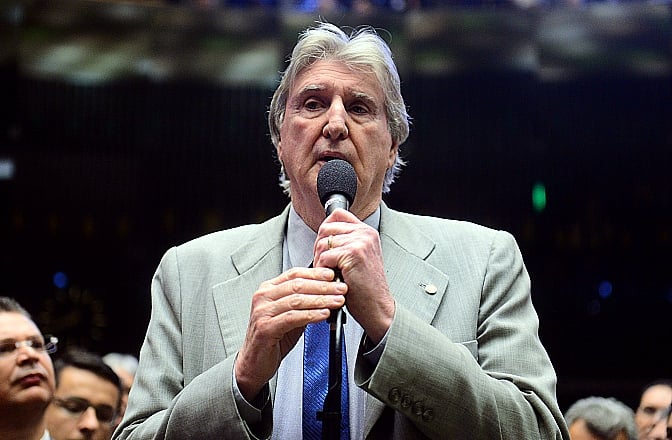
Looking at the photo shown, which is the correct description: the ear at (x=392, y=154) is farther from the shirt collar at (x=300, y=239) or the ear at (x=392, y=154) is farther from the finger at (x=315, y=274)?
the finger at (x=315, y=274)

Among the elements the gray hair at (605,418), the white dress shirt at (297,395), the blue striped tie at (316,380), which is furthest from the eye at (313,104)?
the gray hair at (605,418)

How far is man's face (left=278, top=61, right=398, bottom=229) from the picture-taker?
192cm

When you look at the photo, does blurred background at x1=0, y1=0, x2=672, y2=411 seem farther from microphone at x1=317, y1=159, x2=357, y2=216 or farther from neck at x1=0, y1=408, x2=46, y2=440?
microphone at x1=317, y1=159, x2=357, y2=216

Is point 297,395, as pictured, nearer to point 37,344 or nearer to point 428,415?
point 428,415

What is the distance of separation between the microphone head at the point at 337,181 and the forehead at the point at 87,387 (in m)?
2.59

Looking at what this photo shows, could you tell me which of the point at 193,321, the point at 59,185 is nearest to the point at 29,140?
the point at 59,185

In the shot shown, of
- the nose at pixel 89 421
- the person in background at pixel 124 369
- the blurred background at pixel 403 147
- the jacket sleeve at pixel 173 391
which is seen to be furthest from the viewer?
the blurred background at pixel 403 147

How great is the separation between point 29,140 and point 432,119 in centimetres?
372

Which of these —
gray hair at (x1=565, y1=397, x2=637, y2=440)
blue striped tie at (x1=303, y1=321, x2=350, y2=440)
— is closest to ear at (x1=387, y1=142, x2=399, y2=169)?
blue striped tie at (x1=303, y1=321, x2=350, y2=440)

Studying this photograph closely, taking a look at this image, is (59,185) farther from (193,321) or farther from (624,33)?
(193,321)

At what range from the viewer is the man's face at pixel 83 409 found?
13.4 ft

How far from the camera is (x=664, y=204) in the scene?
32.9 ft

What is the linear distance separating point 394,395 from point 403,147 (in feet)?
26.2

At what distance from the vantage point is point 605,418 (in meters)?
4.56
